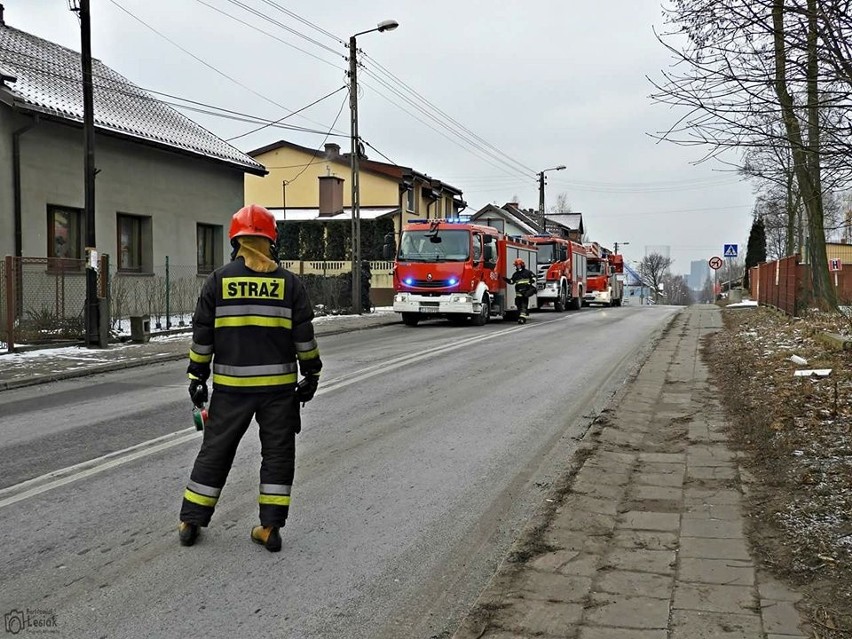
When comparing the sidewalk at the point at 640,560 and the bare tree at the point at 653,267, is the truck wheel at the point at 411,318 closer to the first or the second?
the sidewalk at the point at 640,560

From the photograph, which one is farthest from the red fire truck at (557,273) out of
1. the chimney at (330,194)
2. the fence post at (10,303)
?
the fence post at (10,303)

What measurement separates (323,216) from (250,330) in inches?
1487

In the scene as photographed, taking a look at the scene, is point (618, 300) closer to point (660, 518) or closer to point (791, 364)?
point (791, 364)

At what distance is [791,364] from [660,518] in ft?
22.8

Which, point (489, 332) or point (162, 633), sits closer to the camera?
point (162, 633)

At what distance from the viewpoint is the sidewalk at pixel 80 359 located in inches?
475

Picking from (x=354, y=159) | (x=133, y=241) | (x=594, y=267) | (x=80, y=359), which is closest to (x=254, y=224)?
(x=80, y=359)

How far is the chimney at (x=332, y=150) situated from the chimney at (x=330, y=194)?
9.83 feet

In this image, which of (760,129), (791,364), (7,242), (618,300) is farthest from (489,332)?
(618,300)

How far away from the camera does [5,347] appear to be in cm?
1498

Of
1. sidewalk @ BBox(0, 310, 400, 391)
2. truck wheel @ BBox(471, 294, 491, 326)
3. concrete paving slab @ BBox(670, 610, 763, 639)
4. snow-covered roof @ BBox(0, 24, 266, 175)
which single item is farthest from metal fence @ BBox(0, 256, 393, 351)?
concrete paving slab @ BBox(670, 610, 763, 639)

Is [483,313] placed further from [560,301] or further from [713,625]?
[713,625]

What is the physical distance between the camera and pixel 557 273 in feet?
109

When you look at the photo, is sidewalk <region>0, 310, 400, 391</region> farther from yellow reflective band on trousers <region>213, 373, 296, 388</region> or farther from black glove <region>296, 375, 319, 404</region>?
black glove <region>296, 375, 319, 404</region>
